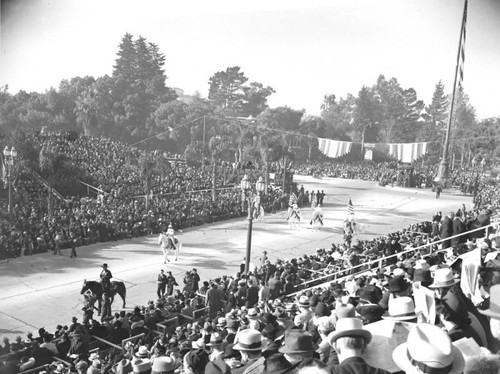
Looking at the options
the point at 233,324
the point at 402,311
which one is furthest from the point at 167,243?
the point at 402,311

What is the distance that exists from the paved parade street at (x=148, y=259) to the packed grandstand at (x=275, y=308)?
82 centimetres

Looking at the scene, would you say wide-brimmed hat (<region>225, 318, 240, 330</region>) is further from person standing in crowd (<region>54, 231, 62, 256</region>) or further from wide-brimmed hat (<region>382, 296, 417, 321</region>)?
person standing in crowd (<region>54, 231, 62, 256</region>)

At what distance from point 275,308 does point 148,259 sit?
1173 cm

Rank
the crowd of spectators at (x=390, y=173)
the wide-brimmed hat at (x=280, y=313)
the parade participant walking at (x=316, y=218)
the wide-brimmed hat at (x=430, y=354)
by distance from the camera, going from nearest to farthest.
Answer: the wide-brimmed hat at (x=430, y=354), the wide-brimmed hat at (x=280, y=313), the parade participant walking at (x=316, y=218), the crowd of spectators at (x=390, y=173)

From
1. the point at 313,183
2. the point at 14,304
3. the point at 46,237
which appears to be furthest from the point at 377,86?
the point at 14,304

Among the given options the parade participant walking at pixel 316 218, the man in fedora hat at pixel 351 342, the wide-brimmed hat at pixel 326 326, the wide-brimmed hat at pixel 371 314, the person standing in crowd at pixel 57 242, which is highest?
the man in fedora hat at pixel 351 342

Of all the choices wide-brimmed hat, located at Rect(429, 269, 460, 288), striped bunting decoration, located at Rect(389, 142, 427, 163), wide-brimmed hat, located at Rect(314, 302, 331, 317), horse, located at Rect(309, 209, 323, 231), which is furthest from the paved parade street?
wide-brimmed hat, located at Rect(429, 269, 460, 288)

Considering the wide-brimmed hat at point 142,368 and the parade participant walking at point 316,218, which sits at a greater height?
the wide-brimmed hat at point 142,368

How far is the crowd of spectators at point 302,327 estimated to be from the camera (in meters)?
3.14

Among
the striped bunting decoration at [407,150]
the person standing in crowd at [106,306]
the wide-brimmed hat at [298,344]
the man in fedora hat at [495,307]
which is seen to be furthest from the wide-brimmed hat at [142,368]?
the striped bunting decoration at [407,150]

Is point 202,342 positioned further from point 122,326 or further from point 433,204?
point 433,204

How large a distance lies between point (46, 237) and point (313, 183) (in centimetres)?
3065

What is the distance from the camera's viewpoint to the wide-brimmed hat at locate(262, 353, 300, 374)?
10.1ft

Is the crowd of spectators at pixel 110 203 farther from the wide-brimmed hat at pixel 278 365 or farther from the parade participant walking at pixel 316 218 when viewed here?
the wide-brimmed hat at pixel 278 365
